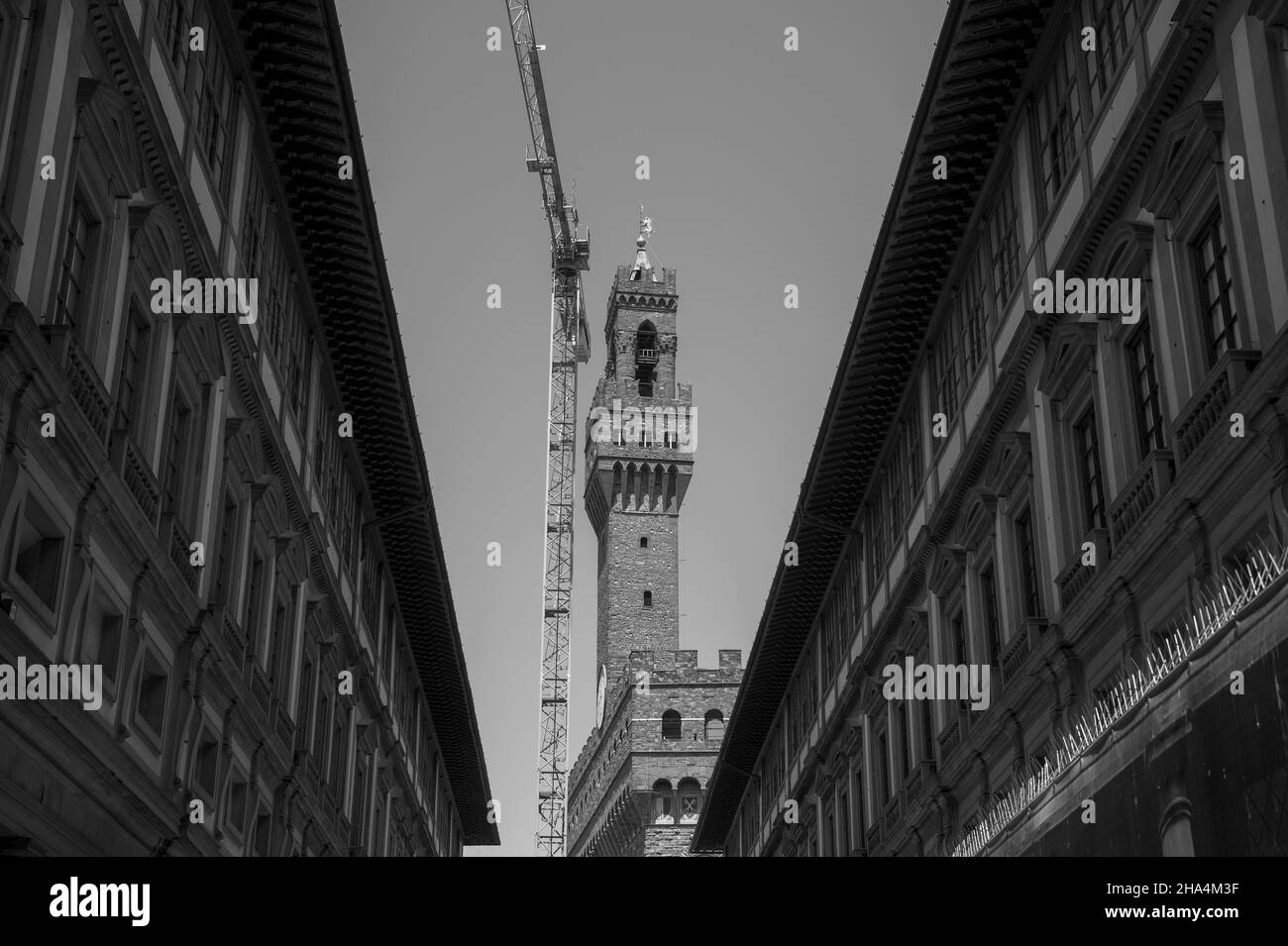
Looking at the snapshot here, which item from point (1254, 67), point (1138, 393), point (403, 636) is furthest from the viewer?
point (403, 636)

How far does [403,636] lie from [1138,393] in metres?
26.3

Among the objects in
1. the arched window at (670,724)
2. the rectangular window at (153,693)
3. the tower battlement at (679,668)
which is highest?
the tower battlement at (679,668)

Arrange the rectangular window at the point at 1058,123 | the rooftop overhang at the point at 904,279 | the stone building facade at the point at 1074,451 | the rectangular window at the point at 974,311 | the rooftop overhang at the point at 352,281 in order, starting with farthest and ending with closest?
1. the rectangular window at the point at 974,311
2. the rooftop overhang at the point at 904,279
3. the rooftop overhang at the point at 352,281
4. the rectangular window at the point at 1058,123
5. the stone building facade at the point at 1074,451

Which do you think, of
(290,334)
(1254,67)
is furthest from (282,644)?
(1254,67)

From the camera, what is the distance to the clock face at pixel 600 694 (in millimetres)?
94231

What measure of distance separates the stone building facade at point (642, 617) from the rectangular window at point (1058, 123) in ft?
187

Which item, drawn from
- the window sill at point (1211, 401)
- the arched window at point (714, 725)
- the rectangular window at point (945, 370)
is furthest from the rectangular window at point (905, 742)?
the arched window at point (714, 725)

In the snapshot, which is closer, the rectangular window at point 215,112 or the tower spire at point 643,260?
the rectangular window at point 215,112

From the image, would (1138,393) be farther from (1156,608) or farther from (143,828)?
(143,828)

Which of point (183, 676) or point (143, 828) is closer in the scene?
point (143, 828)

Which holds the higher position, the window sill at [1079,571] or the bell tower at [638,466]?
the bell tower at [638,466]

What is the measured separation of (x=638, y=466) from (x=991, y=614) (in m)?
75.2

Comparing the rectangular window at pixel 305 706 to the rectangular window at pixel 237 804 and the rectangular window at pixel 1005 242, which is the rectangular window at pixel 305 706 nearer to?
the rectangular window at pixel 237 804

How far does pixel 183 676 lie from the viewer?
21172 mm
